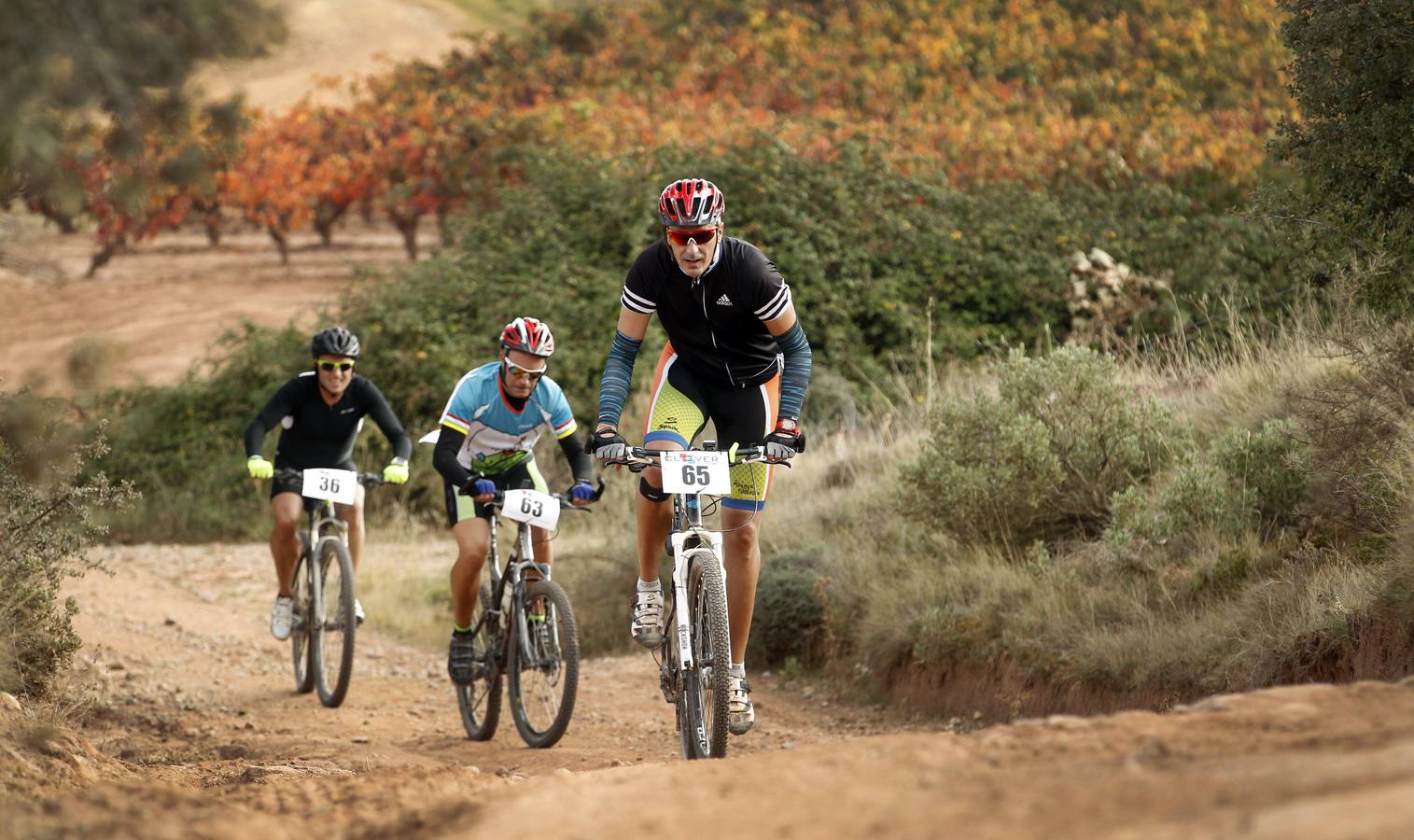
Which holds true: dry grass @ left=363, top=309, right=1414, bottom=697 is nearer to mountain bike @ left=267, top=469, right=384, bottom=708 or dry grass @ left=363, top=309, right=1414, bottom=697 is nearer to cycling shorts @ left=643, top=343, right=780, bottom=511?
cycling shorts @ left=643, top=343, right=780, bottom=511

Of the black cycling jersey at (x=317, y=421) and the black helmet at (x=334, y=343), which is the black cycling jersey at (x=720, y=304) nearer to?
the black helmet at (x=334, y=343)

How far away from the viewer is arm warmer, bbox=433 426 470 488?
8477mm

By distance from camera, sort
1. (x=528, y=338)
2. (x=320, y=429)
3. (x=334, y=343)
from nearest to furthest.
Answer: (x=528, y=338) < (x=334, y=343) < (x=320, y=429)

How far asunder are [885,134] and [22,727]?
15128 millimetres

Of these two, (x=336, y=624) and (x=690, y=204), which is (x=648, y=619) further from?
(x=336, y=624)

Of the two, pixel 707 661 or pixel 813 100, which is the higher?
pixel 813 100

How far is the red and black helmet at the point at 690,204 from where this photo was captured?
691 centimetres

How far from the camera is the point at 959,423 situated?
998 cm

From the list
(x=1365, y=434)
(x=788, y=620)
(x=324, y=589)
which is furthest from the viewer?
(x=788, y=620)

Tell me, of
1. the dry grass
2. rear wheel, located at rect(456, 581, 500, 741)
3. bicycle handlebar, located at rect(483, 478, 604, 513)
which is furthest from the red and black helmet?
the dry grass

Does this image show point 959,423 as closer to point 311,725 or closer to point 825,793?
point 311,725

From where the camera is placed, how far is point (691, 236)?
7.03m

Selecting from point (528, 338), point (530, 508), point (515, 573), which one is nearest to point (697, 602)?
point (530, 508)

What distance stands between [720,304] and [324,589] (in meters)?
4.43
